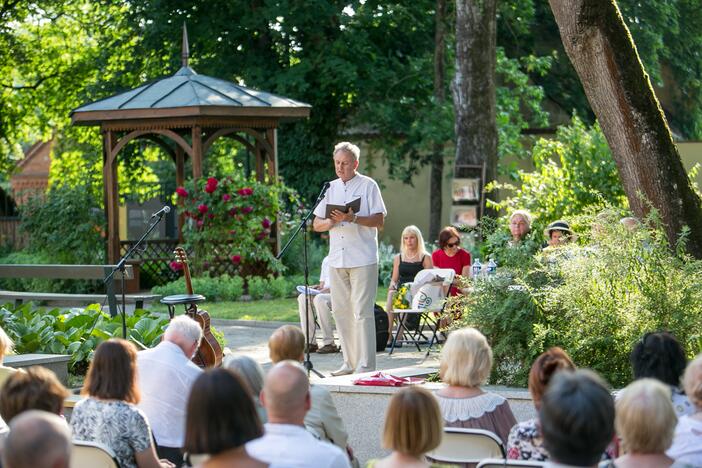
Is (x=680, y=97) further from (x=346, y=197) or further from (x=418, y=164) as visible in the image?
(x=346, y=197)

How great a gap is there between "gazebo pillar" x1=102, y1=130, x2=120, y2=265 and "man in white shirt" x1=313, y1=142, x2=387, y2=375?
1189cm

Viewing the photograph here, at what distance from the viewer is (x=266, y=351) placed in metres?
13.1

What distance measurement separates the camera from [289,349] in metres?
6.08

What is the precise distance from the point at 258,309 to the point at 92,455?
12273 millimetres

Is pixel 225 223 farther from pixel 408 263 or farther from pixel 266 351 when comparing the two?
pixel 408 263

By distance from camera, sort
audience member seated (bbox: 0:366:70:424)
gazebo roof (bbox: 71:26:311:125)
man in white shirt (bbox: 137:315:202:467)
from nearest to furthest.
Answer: audience member seated (bbox: 0:366:70:424)
man in white shirt (bbox: 137:315:202:467)
gazebo roof (bbox: 71:26:311:125)

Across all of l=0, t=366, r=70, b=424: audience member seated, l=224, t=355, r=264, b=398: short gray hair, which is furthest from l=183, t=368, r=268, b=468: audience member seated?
l=224, t=355, r=264, b=398: short gray hair

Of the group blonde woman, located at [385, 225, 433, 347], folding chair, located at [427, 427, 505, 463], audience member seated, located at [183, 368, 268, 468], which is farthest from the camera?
blonde woman, located at [385, 225, 433, 347]

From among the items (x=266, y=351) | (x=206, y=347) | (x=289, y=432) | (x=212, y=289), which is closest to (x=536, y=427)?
(x=289, y=432)

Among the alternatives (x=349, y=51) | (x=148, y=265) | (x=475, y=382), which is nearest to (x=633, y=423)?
(x=475, y=382)

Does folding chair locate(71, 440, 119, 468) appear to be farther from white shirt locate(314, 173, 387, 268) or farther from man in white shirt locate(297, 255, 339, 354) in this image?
man in white shirt locate(297, 255, 339, 354)

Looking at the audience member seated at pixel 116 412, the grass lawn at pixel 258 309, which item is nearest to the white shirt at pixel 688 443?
the audience member seated at pixel 116 412

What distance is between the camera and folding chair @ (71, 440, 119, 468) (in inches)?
201

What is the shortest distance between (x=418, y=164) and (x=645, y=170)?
22.1 metres
